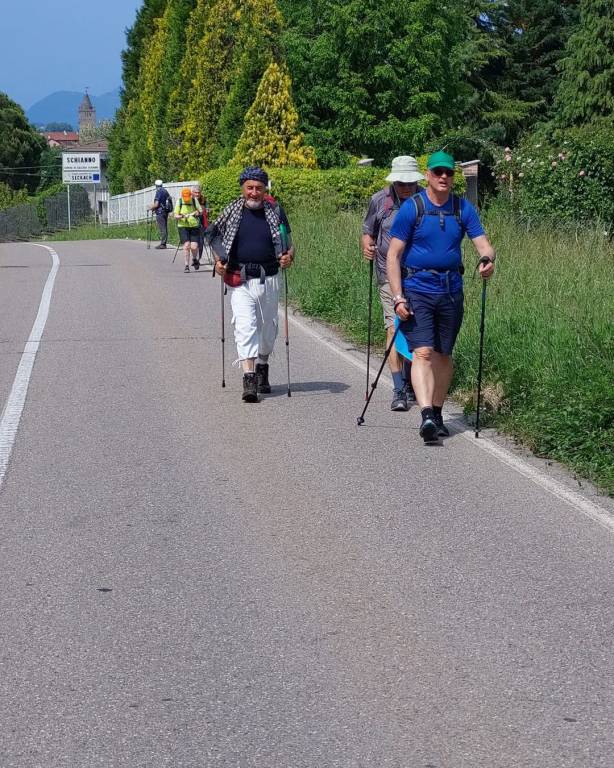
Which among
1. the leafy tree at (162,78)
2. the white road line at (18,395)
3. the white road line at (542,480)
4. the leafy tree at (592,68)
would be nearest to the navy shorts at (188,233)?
the white road line at (18,395)

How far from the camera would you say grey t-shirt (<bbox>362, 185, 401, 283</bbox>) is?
10617mm

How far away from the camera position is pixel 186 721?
435 centimetres

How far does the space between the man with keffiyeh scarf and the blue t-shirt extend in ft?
6.60

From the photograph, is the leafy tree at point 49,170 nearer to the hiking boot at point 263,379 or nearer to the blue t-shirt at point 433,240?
the hiking boot at point 263,379

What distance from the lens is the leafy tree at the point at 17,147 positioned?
113188 millimetres

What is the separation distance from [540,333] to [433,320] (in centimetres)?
194

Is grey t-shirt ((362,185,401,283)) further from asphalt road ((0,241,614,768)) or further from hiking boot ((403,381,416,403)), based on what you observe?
asphalt road ((0,241,614,768))

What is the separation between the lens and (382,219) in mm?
10703

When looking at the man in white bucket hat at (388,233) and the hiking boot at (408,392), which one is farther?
the hiking boot at (408,392)

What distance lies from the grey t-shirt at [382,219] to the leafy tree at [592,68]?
42.0 m

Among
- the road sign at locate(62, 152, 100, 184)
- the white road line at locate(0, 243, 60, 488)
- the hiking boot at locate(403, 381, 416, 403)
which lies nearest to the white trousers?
the hiking boot at locate(403, 381, 416, 403)

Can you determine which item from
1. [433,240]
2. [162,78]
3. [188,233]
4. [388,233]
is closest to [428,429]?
[433,240]

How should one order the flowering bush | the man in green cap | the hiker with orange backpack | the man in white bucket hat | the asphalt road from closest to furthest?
the asphalt road
the man in green cap
the man in white bucket hat
the flowering bush
the hiker with orange backpack

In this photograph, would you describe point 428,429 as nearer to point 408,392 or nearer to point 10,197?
point 408,392
